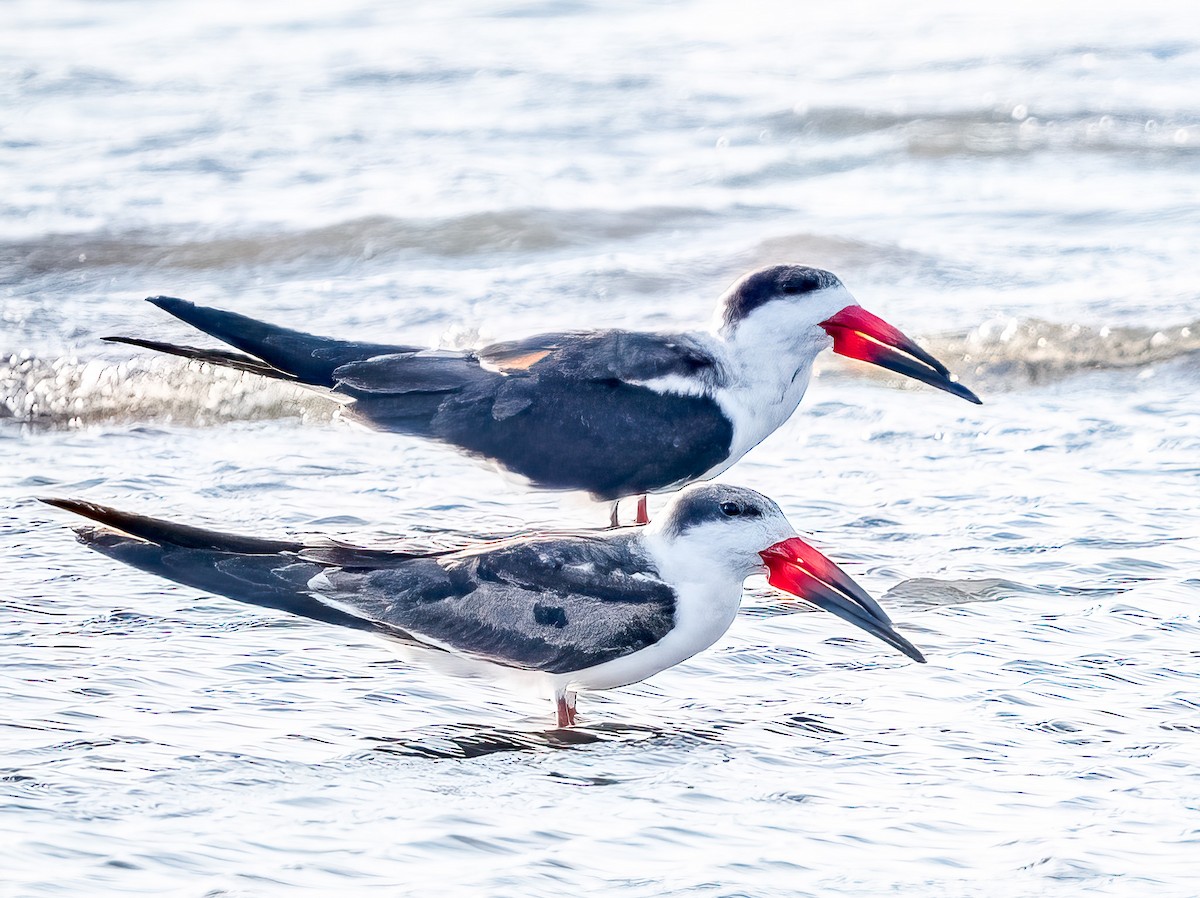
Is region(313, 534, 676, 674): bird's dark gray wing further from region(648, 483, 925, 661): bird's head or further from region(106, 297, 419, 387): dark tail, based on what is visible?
region(106, 297, 419, 387): dark tail

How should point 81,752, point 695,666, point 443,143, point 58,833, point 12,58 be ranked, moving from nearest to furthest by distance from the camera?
point 58,833
point 81,752
point 695,666
point 443,143
point 12,58

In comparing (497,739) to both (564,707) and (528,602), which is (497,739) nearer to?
(564,707)

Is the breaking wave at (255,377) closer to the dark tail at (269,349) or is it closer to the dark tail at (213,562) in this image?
the dark tail at (269,349)

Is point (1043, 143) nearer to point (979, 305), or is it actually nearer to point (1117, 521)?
point (979, 305)

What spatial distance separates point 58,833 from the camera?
396 centimetres

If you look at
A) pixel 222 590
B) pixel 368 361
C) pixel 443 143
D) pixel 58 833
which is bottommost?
pixel 58 833

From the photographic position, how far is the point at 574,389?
20.1ft

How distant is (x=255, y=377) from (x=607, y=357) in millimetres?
2740

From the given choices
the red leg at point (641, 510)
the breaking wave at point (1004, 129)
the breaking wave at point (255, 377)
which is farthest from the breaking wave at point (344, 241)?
the red leg at point (641, 510)

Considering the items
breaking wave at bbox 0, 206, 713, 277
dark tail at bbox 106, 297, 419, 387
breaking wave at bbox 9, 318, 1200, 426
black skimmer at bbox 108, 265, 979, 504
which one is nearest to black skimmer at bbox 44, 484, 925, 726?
black skimmer at bbox 108, 265, 979, 504

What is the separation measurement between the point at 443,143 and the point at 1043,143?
4945mm

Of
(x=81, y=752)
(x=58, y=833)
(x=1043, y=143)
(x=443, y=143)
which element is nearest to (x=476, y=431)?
(x=81, y=752)

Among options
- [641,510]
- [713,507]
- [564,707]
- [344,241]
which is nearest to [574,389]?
[641,510]

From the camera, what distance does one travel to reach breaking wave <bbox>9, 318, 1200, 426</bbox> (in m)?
8.14
